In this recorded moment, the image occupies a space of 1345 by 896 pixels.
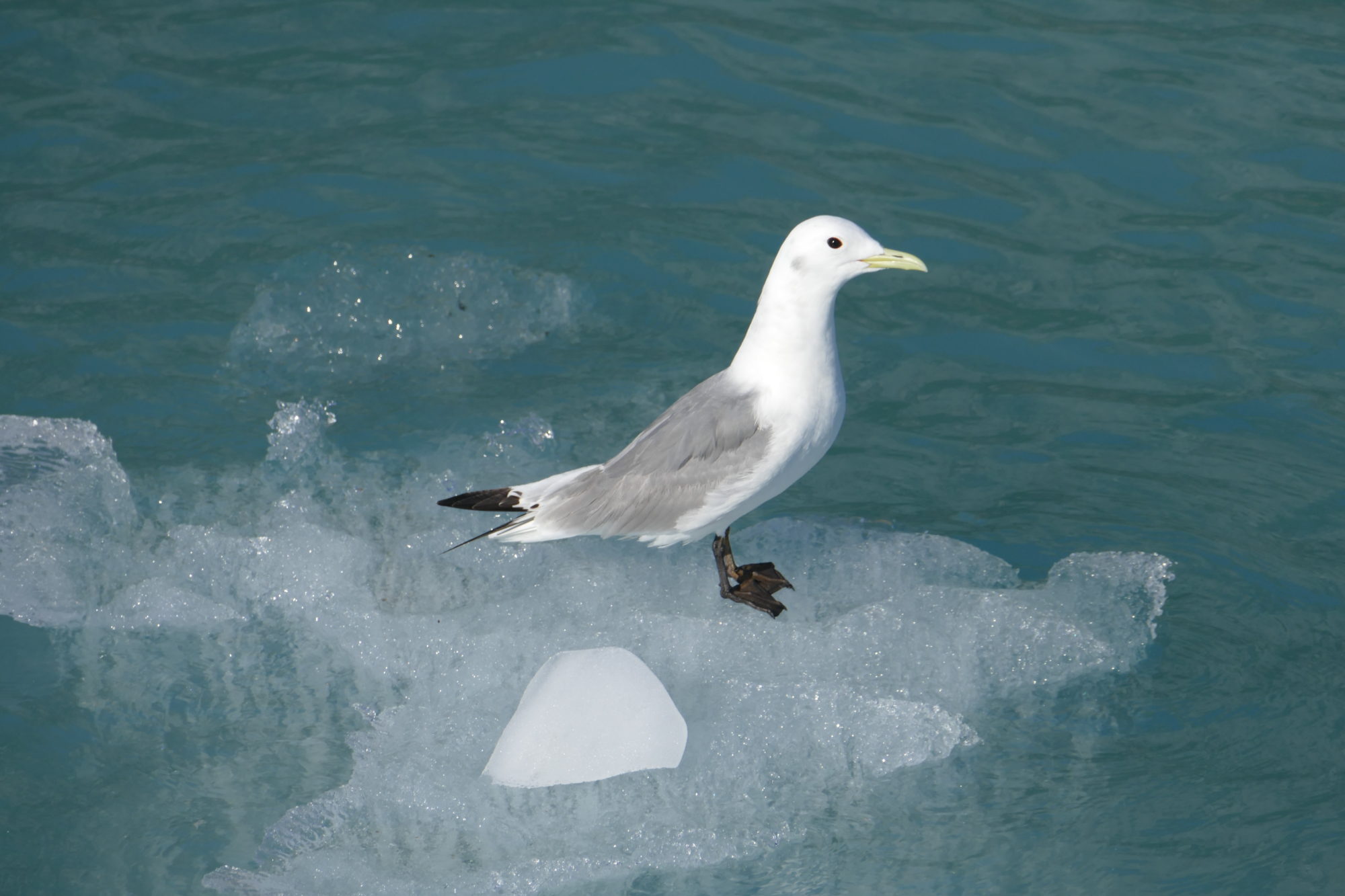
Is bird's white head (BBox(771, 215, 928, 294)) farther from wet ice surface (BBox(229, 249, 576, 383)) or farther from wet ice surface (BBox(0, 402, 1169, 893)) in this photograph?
wet ice surface (BBox(229, 249, 576, 383))

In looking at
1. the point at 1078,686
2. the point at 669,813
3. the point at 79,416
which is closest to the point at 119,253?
the point at 79,416

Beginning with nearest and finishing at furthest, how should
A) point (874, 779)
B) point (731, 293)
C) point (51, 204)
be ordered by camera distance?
point (874, 779) → point (731, 293) → point (51, 204)

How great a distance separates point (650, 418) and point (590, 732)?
6.14ft

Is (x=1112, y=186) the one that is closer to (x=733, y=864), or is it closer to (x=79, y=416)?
(x=733, y=864)

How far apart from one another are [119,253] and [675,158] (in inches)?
107

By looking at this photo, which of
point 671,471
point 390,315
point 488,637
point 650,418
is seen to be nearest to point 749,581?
point 671,471

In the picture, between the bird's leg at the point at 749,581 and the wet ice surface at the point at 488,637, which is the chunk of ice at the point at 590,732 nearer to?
the wet ice surface at the point at 488,637

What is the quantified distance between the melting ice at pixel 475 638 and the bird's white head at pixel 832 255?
45.4 inches

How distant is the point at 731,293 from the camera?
636 cm

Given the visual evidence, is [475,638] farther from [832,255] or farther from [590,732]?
[832,255]

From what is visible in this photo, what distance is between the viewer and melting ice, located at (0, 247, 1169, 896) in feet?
12.9

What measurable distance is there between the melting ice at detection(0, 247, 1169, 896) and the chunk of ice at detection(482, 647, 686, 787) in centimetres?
6

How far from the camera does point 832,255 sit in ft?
14.0

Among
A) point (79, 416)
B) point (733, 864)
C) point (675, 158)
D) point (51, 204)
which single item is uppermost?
point (675, 158)
